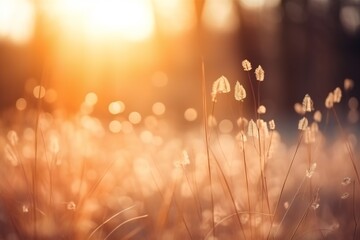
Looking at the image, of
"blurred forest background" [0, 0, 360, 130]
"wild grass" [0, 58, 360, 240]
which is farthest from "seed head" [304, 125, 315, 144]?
"blurred forest background" [0, 0, 360, 130]

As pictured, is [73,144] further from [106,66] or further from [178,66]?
[178,66]

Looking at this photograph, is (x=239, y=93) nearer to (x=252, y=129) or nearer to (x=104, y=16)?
(x=252, y=129)

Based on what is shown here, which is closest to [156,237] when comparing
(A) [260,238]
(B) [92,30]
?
(A) [260,238]

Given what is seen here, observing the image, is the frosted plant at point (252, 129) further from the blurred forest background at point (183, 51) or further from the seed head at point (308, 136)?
the blurred forest background at point (183, 51)

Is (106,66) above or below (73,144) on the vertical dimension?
above

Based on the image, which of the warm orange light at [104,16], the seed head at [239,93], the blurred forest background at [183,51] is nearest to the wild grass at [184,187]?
the seed head at [239,93]

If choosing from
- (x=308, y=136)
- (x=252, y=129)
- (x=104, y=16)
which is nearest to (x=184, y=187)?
(x=308, y=136)
